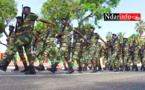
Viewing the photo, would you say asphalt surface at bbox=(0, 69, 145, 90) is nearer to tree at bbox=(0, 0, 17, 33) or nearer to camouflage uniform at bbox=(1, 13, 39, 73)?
camouflage uniform at bbox=(1, 13, 39, 73)

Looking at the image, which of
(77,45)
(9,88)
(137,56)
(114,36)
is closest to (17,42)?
(9,88)

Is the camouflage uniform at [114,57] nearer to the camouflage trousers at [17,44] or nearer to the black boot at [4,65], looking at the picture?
the camouflage trousers at [17,44]

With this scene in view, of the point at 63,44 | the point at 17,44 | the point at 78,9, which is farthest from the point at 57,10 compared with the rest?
the point at 17,44

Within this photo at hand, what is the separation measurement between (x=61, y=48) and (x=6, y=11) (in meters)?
25.4

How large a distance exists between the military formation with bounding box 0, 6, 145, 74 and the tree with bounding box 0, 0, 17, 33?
2082cm

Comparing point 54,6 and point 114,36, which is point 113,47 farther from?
point 54,6

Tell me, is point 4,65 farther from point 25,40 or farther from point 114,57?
point 114,57

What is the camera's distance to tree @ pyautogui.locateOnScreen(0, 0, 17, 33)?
29516 mm

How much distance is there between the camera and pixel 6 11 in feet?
99.3

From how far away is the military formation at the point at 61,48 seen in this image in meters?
6.09

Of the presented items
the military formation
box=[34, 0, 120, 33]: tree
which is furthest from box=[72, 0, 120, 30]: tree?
the military formation

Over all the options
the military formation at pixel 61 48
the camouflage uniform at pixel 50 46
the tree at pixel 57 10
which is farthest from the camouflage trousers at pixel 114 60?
the tree at pixel 57 10

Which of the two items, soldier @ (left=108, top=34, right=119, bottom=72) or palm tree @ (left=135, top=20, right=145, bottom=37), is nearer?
soldier @ (left=108, top=34, right=119, bottom=72)

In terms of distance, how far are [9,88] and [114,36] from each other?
832cm
